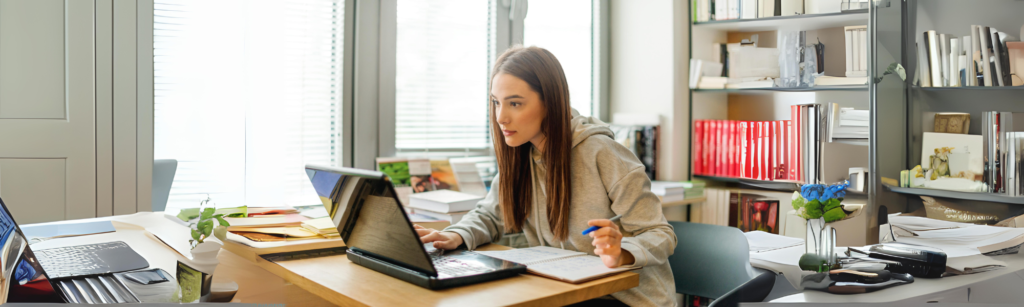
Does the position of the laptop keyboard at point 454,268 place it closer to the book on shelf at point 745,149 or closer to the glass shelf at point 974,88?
the glass shelf at point 974,88

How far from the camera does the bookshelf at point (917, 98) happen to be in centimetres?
150

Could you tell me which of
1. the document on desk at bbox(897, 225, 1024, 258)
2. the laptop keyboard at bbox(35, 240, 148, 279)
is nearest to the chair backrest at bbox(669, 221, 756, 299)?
the document on desk at bbox(897, 225, 1024, 258)

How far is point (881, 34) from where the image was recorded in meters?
2.04

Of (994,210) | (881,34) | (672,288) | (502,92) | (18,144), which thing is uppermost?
(881,34)

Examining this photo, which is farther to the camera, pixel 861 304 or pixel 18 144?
pixel 18 144

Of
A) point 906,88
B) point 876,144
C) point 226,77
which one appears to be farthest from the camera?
point 226,77

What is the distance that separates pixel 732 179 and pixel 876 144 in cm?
100

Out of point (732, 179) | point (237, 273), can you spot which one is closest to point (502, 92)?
point (237, 273)

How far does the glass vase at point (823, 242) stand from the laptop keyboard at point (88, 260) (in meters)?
1.51

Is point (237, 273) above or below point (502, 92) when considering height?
below

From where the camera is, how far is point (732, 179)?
3.14 metres

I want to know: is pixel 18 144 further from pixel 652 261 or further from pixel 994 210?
pixel 994 210

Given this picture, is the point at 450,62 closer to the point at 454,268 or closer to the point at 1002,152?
the point at 454,268

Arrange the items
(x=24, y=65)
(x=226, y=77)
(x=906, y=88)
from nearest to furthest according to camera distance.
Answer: (x=906, y=88), (x=24, y=65), (x=226, y=77)
